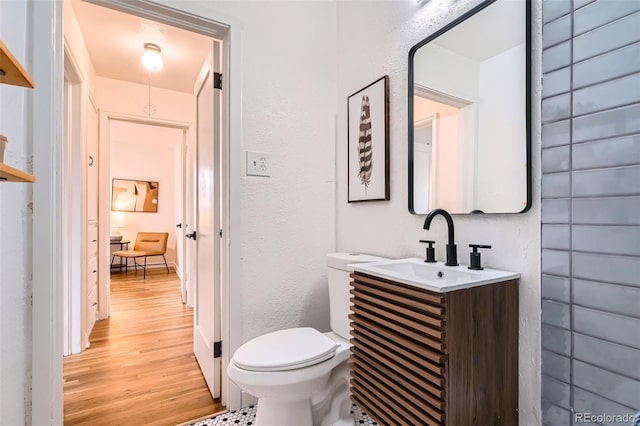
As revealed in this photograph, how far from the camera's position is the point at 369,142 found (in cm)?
172

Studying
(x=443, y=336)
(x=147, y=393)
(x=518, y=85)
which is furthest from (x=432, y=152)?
(x=147, y=393)

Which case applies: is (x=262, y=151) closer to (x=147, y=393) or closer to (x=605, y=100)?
(x=605, y=100)

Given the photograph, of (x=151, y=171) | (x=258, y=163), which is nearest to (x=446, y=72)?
(x=258, y=163)

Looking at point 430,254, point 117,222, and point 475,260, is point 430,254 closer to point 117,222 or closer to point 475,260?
point 475,260

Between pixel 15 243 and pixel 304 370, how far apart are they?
3.86ft

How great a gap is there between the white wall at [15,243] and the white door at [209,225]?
76 cm

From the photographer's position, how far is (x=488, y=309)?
97cm

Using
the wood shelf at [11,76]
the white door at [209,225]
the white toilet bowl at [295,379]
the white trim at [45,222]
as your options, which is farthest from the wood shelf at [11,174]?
the white door at [209,225]

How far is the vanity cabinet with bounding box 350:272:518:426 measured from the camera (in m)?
0.88

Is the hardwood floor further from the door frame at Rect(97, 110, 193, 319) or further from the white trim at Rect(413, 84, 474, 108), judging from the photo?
the white trim at Rect(413, 84, 474, 108)

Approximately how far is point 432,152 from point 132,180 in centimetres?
587

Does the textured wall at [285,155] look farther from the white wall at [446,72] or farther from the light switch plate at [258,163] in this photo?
the white wall at [446,72]

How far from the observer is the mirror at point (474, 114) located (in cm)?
106

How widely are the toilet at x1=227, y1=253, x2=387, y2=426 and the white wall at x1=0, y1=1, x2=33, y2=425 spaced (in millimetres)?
743
